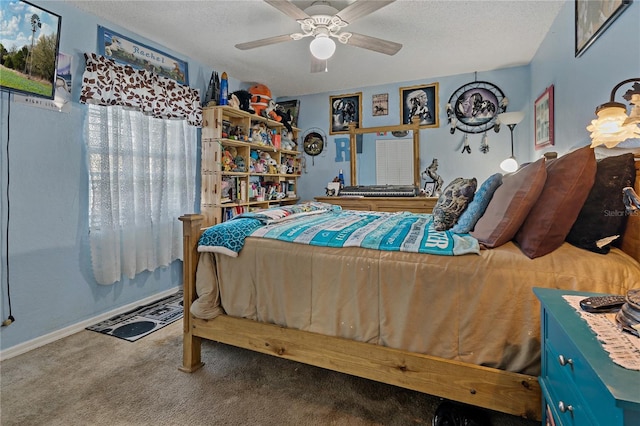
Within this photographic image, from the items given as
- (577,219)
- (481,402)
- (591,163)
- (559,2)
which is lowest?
(481,402)

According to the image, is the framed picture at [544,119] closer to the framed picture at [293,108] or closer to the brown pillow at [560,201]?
the brown pillow at [560,201]

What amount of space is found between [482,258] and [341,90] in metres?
3.68

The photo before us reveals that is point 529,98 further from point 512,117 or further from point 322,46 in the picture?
point 322,46

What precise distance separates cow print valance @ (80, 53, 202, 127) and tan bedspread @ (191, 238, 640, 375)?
1744 millimetres

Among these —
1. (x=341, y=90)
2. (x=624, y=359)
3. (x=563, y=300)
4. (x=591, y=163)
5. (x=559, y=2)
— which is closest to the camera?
(x=624, y=359)

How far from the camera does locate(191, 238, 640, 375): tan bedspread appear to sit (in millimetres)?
1192

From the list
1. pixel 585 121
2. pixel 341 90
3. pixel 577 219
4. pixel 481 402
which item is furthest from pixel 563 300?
pixel 341 90

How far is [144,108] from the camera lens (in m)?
2.72

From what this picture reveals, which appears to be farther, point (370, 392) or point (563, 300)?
point (370, 392)

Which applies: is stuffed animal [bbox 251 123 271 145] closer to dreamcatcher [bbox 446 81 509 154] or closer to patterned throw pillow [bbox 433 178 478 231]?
dreamcatcher [bbox 446 81 509 154]

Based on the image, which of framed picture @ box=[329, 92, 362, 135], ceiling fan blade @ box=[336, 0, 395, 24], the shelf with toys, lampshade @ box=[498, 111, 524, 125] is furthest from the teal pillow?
framed picture @ box=[329, 92, 362, 135]

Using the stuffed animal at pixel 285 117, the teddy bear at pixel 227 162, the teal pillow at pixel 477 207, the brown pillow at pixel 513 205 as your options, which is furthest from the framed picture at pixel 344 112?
the brown pillow at pixel 513 205

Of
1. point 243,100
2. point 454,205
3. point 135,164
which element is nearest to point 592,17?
point 454,205

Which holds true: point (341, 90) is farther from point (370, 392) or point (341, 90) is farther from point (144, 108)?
point (370, 392)
